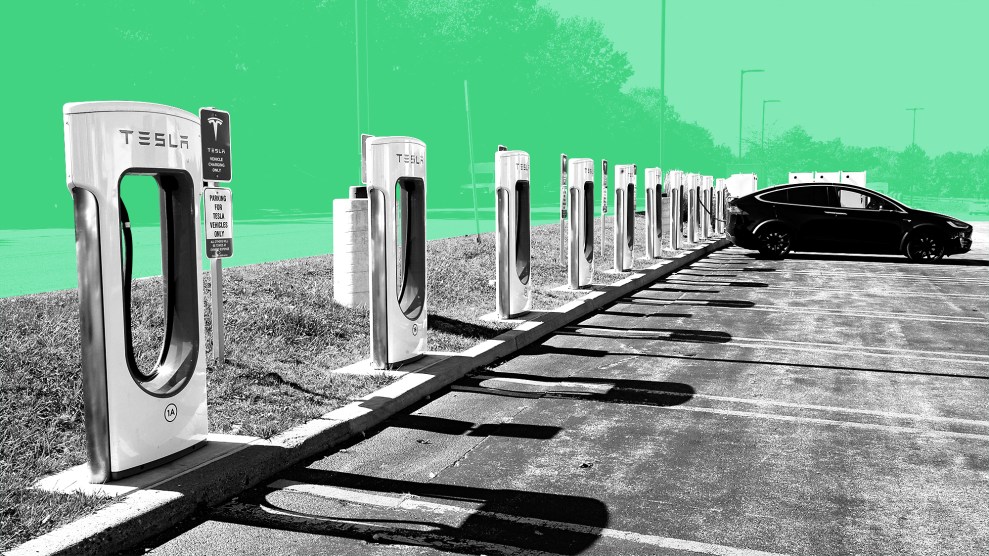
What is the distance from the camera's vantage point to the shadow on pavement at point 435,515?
4137mm

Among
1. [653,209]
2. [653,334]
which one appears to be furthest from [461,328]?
[653,209]

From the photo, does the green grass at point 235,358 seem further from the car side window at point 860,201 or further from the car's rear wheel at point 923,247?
the car's rear wheel at point 923,247

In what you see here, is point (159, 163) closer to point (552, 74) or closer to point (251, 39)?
point (251, 39)

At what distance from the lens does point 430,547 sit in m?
4.07

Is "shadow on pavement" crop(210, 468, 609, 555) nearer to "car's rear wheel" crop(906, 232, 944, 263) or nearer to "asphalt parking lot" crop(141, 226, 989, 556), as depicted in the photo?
"asphalt parking lot" crop(141, 226, 989, 556)

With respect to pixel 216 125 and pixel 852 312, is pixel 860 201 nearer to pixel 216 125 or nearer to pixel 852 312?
pixel 852 312

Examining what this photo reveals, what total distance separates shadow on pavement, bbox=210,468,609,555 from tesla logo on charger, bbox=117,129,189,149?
1.79 m

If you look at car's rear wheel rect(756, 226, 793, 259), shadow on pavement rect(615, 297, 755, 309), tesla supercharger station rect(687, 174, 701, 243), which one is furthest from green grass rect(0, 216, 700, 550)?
tesla supercharger station rect(687, 174, 701, 243)

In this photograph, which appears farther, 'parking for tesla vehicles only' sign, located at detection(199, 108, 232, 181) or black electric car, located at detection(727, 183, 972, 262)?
black electric car, located at detection(727, 183, 972, 262)

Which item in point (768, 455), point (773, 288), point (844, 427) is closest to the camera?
point (768, 455)

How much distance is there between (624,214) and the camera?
1577 cm

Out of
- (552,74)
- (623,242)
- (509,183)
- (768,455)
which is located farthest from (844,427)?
(552,74)

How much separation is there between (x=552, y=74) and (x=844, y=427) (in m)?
63.2

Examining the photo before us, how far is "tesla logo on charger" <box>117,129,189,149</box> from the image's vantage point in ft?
14.8
